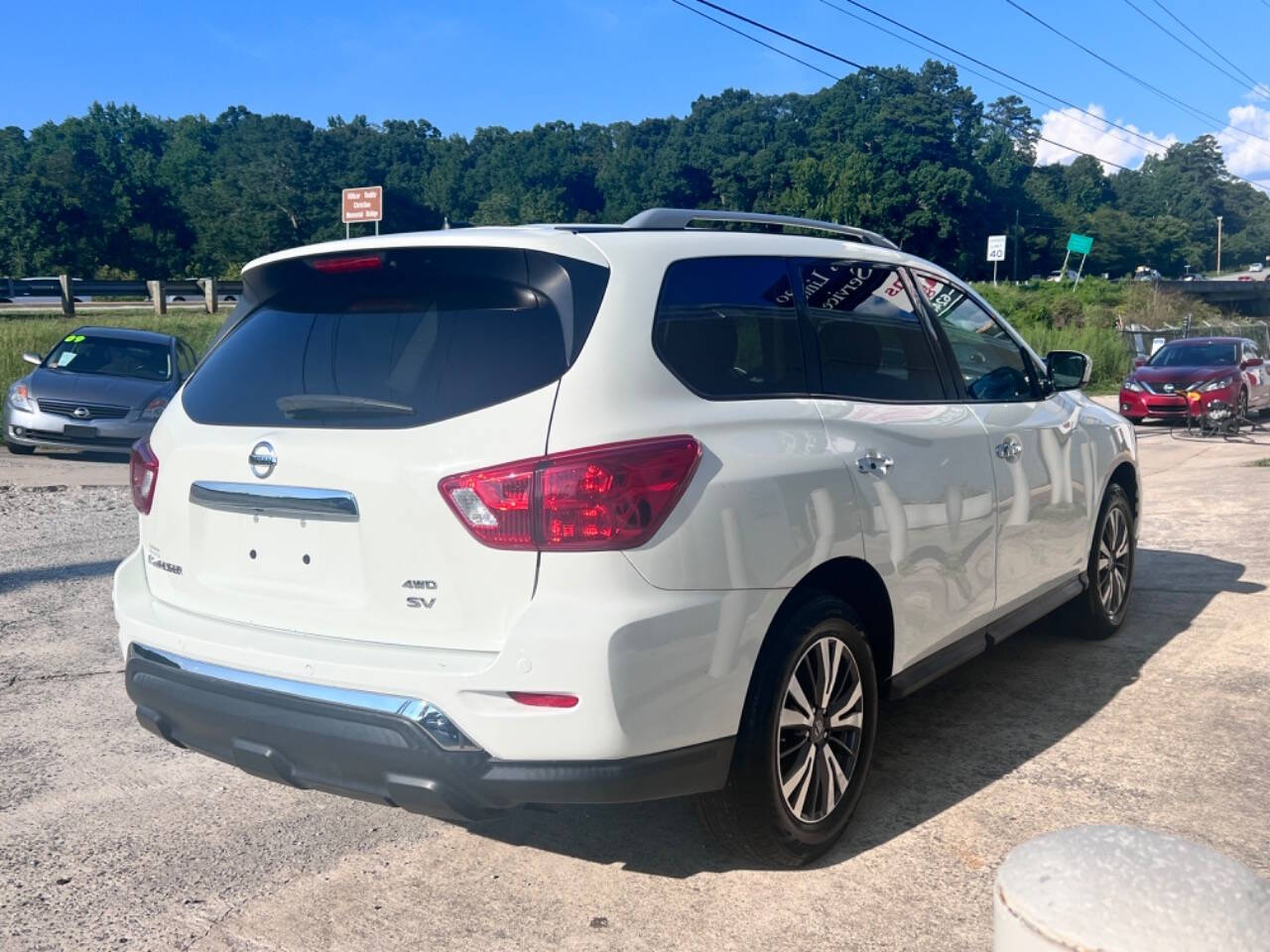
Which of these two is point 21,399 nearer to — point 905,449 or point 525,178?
point 905,449

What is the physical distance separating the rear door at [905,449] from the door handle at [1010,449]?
5.7 inches

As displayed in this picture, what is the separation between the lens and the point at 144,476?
3.64 m

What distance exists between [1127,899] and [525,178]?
10128cm

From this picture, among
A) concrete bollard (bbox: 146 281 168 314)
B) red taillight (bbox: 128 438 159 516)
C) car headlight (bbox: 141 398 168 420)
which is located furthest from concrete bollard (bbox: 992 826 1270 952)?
concrete bollard (bbox: 146 281 168 314)

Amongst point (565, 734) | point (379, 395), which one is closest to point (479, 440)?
point (379, 395)

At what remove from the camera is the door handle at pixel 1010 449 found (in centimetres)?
457

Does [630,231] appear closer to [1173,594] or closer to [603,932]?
[603,932]

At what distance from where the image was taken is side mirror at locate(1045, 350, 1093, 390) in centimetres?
562

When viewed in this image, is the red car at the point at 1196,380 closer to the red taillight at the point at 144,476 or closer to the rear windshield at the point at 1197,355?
the rear windshield at the point at 1197,355

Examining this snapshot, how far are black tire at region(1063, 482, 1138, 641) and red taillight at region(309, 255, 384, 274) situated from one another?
3784mm

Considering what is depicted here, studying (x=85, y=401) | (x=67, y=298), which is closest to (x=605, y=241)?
(x=85, y=401)

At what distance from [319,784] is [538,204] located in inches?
3616

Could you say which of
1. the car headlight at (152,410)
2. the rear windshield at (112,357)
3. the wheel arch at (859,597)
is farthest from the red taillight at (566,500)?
the rear windshield at (112,357)

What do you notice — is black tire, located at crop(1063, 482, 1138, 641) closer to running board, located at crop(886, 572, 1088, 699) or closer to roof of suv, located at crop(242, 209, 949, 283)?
running board, located at crop(886, 572, 1088, 699)
